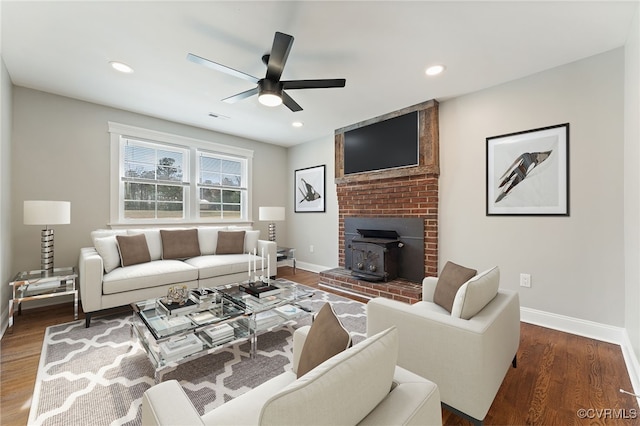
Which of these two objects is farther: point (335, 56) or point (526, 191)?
point (526, 191)

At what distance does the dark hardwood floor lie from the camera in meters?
1.49

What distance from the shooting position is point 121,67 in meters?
2.63

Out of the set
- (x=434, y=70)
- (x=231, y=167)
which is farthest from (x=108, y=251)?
(x=434, y=70)

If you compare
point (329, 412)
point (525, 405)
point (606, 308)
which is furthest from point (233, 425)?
point (606, 308)

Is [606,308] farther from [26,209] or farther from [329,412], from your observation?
[26,209]

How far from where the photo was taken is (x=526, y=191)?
9.12 ft

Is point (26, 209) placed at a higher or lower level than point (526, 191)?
lower

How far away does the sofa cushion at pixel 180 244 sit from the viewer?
3.63m

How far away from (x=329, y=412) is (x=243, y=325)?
5.79 feet

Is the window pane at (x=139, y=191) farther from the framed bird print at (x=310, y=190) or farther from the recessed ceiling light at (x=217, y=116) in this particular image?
the framed bird print at (x=310, y=190)

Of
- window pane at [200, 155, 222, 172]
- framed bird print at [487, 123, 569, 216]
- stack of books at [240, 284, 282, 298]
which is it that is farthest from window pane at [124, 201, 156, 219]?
framed bird print at [487, 123, 569, 216]

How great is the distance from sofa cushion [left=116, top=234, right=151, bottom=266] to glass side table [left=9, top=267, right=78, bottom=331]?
0.47 metres

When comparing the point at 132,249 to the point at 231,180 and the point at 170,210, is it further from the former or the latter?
the point at 231,180

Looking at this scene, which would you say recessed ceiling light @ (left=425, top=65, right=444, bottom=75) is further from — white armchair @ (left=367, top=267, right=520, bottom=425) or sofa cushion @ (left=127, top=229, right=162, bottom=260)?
sofa cushion @ (left=127, top=229, right=162, bottom=260)
